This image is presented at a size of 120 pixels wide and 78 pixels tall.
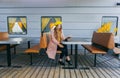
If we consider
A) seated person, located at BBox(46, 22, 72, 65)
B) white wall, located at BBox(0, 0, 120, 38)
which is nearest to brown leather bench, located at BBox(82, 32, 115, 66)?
seated person, located at BBox(46, 22, 72, 65)

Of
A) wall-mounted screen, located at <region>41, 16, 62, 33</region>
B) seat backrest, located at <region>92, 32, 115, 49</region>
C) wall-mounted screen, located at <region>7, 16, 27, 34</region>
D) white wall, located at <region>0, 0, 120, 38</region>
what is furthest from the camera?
wall-mounted screen, located at <region>7, 16, 27, 34</region>

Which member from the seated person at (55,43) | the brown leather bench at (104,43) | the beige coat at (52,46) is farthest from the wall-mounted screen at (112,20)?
the beige coat at (52,46)

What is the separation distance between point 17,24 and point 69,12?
2154mm

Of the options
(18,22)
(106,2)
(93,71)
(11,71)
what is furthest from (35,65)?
(106,2)

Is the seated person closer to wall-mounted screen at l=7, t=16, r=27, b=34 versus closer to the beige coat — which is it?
the beige coat

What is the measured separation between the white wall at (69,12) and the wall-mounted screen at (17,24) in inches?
5.2

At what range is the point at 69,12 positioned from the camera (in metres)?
6.69

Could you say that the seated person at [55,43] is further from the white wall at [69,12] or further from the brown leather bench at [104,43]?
the white wall at [69,12]

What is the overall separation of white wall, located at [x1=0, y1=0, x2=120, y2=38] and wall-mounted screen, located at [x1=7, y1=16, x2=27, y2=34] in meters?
0.13

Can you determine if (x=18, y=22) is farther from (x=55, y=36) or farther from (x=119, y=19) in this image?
(x=119, y=19)

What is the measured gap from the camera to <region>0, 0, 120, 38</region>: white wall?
6.61 m

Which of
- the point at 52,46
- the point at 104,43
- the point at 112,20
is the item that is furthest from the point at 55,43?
the point at 112,20

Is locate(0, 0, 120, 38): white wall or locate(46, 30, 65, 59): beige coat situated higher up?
locate(0, 0, 120, 38): white wall

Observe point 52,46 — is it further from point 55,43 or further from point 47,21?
point 47,21
